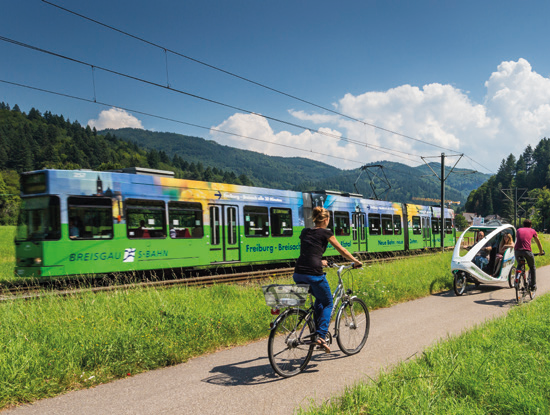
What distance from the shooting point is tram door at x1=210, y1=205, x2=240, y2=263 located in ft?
46.1

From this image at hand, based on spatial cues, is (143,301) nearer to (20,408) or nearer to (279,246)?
(20,408)

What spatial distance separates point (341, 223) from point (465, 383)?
15744 millimetres

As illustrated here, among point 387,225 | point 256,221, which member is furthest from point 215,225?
point 387,225

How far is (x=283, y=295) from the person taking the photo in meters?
4.65

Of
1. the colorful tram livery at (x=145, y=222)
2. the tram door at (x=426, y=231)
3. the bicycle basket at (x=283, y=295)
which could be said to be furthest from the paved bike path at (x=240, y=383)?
the tram door at (x=426, y=231)

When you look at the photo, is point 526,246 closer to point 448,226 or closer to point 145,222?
point 145,222

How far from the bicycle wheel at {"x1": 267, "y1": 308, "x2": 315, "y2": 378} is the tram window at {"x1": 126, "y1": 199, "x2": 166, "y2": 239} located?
8134 mm

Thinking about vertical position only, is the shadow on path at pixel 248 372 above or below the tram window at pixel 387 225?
below

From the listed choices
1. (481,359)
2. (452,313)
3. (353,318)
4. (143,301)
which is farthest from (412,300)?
(143,301)

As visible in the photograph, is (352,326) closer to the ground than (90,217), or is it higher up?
closer to the ground

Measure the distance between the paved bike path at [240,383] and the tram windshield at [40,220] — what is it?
22.7 feet

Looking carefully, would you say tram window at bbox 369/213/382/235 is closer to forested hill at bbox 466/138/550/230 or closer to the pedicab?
the pedicab

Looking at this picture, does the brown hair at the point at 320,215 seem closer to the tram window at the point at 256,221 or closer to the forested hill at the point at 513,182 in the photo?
the tram window at the point at 256,221

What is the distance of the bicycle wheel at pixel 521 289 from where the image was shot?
29.8ft
